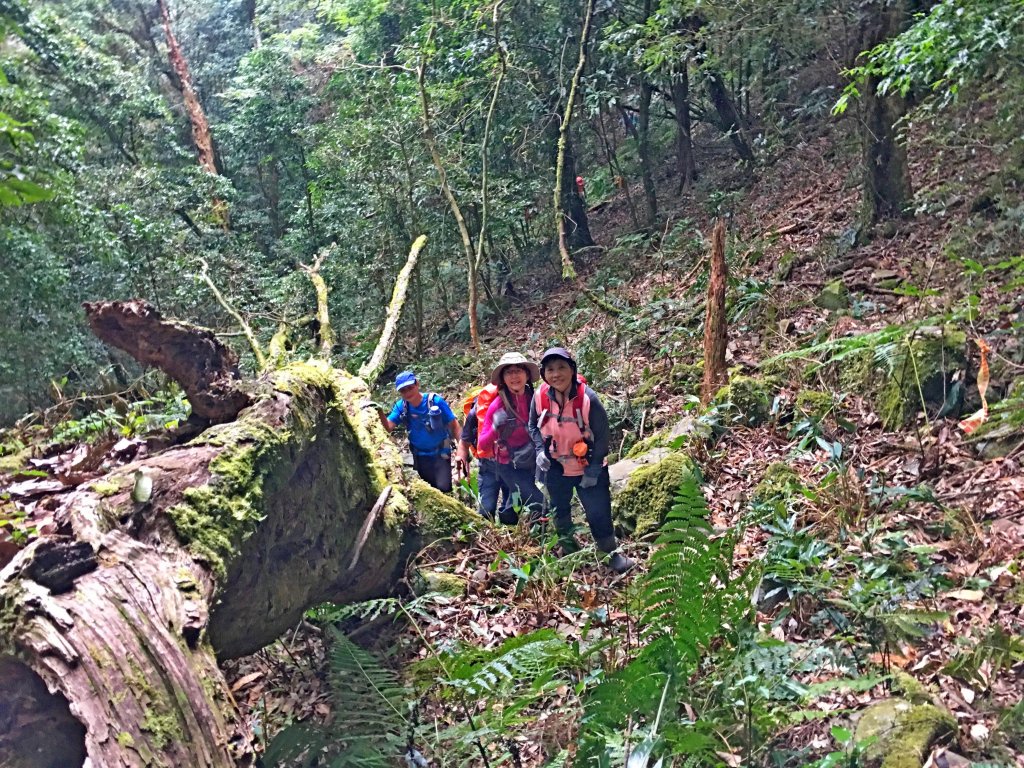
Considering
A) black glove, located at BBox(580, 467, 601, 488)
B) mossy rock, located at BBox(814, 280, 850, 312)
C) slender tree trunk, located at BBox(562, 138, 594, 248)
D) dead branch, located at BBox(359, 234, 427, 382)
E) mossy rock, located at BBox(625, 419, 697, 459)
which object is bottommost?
mossy rock, located at BBox(625, 419, 697, 459)

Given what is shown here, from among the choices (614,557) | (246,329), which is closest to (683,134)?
(246,329)

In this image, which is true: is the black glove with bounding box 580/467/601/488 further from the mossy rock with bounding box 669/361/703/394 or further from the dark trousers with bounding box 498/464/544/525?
the mossy rock with bounding box 669/361/703/394

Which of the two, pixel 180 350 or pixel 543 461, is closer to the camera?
pixel 180 350

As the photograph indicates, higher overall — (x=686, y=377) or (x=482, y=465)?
(x=482, y=465)

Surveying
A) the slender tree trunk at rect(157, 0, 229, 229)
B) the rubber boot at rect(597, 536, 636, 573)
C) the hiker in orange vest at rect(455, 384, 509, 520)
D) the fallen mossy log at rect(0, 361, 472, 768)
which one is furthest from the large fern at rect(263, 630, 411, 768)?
the slender tree trunk at rect(157, 0, 229, 229)

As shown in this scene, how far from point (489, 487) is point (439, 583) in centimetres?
177

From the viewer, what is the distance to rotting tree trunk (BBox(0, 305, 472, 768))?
228 centimetres

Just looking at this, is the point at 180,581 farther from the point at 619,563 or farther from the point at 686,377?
the point at 686,377

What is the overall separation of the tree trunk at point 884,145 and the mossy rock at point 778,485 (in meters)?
4.87

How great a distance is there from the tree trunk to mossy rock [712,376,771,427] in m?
3.66

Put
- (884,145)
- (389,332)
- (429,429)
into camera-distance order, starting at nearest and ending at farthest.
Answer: (429,429)
(884,145)
(389,332)

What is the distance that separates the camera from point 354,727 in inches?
130

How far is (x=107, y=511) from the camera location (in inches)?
113

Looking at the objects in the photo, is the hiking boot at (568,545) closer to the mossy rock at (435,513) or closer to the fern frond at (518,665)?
the mossy rock at (435,513)
